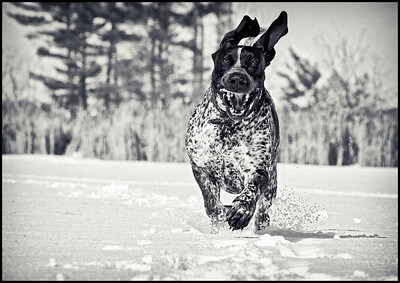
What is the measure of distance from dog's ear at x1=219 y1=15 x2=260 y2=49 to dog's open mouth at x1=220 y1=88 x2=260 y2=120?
1.21 feet

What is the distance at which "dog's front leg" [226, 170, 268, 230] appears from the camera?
312 cm

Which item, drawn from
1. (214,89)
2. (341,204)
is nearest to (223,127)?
(214,89)

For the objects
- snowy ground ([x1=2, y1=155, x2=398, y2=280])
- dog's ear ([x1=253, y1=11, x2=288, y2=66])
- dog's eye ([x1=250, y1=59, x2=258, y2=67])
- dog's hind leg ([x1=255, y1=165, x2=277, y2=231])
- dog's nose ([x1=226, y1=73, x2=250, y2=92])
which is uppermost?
dog's ear ([x1=253, y1=11, x2=288, y2=66])

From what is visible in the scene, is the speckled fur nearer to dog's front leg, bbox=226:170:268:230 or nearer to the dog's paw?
dog's front leg, bbox=226:170:268:230

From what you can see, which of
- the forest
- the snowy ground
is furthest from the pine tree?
the snowy ground

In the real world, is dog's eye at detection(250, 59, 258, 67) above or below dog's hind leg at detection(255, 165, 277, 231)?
above

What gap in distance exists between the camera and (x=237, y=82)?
10.8ft

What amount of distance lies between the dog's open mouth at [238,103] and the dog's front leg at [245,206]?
450 millimetres

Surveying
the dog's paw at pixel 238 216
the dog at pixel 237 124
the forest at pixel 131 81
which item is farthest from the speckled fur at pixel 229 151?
the forest at pixel 131 81

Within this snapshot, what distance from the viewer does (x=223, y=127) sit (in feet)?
11.8

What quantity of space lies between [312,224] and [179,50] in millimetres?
28935

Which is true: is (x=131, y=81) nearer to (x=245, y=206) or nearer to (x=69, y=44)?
(x=69, y=44)

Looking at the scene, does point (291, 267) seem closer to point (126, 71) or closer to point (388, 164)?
point (388, 164)

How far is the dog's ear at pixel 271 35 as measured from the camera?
12.1 feet
